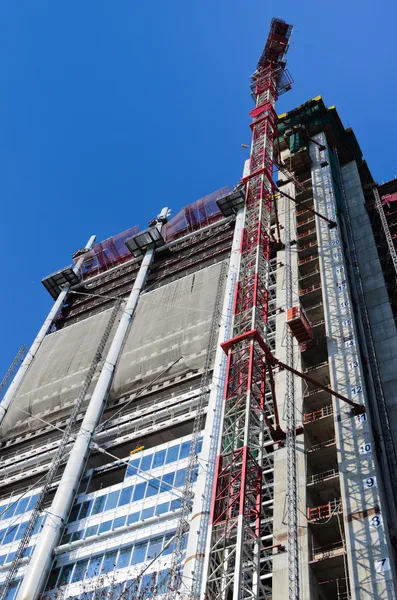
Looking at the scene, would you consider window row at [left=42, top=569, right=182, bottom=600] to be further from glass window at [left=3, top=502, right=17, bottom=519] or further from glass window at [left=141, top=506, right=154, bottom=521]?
glass window at [left=3, top=502, right=17, bottom=519]

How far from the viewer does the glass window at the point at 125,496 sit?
48969mm

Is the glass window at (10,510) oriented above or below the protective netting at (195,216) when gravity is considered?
below

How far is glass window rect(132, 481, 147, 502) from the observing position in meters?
48.5

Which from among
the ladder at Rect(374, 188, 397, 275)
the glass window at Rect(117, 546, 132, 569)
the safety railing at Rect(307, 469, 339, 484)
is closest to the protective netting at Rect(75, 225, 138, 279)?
the ladder at Rect(374, 188, 397, 275)

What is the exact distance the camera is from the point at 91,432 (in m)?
56.3

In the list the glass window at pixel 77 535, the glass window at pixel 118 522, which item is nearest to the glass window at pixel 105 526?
the glass window at pixel 118 522

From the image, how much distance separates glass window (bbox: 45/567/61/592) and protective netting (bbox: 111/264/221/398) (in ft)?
58.8

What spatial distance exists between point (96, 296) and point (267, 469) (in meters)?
44.2

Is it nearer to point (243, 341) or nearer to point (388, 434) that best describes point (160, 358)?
point (243, 341)

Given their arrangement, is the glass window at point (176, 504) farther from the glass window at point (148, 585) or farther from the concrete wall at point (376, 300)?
the concrete wall at point (376, 300)

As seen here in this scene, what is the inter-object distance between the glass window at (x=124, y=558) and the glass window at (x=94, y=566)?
A: 1647mm

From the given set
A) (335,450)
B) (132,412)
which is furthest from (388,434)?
(132,412)

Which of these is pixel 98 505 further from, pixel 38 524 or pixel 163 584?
pixel 163 584

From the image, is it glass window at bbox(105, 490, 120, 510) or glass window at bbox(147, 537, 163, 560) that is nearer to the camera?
glass window at bbox(147, 537, 163, 560)
